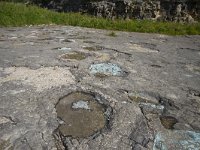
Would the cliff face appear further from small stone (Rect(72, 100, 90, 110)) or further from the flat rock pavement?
small stone (Rect(72, 100, 90, 110))

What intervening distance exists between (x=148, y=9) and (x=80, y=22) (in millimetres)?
2917

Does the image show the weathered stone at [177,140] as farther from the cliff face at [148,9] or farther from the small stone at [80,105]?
the cliff face at [148,9]

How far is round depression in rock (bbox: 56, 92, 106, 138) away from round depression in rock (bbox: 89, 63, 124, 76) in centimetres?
96

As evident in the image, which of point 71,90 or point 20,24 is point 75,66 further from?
point 20,24

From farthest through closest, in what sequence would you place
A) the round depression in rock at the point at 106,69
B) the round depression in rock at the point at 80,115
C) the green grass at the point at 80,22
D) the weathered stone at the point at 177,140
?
the green grass at the point at 80,22 < the round depression in rock at the point at 106,69 < the round depression in rock at the point at 80,115 < the weathered stone at the point at 177,140

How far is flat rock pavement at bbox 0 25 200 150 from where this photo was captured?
3.36m

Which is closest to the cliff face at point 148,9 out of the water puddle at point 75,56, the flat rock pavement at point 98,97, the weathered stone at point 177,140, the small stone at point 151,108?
the flat rock pavement at point 98,97

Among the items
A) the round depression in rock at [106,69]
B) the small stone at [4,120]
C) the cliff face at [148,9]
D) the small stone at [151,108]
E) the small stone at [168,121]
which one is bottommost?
the small stone at [168,121]

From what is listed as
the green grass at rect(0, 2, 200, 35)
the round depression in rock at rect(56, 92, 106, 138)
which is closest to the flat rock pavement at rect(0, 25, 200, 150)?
the round depression in rock at rect(56, 92, 106, 138)

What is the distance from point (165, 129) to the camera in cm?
360

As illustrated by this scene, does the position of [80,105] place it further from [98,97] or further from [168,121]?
[168,121]

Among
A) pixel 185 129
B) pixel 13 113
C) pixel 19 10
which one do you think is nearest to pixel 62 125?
pixel 13 113

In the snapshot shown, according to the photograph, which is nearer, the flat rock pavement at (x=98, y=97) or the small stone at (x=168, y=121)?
the flat rock pavement at (x=98, y=97)

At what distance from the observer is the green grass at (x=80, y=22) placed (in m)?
10.4
